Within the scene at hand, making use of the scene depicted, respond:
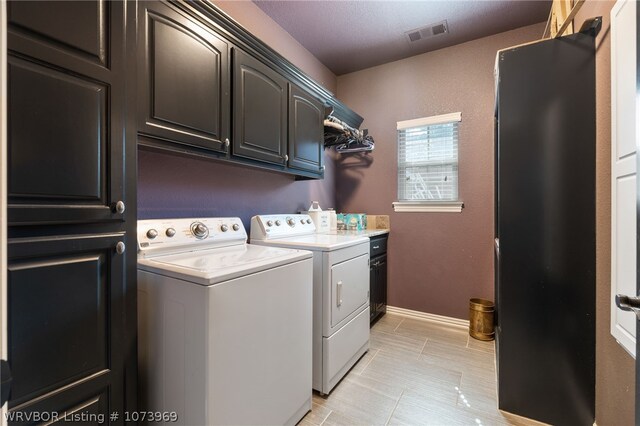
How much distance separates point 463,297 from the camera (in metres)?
2.74

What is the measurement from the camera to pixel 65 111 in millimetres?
845

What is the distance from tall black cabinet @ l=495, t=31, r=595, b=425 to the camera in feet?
4.63

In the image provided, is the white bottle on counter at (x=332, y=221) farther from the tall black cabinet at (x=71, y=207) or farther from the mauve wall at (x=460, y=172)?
the tall black cabinet at (x=71, y=207)

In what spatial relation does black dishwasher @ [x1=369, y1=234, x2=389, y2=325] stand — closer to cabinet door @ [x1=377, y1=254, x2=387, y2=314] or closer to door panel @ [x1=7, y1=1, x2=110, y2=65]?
cabinet door @ [x1=377, y1=254, x2=387, y2=314]

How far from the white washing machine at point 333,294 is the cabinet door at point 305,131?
0.49m

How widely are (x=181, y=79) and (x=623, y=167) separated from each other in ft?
6.44

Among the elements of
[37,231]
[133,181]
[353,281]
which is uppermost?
[133,181]

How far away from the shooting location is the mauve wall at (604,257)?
1.22 meters

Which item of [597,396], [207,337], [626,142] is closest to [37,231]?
[207,337]

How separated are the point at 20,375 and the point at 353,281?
1.63 meters

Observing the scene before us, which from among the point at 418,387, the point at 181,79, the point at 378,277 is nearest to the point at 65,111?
the point at 181,79

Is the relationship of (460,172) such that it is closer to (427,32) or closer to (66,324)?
(427,32)

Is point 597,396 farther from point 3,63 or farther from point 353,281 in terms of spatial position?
point 3,63

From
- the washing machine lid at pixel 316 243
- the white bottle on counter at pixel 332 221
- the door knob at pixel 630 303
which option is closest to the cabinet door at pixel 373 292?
the white bottle on counter at pixel 332 221
